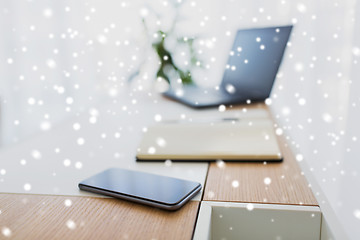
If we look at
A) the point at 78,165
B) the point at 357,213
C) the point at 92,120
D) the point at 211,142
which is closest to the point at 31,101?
the point at 92,120

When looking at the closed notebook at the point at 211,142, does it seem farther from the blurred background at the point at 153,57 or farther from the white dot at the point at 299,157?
the blurred background at the point at 153,57

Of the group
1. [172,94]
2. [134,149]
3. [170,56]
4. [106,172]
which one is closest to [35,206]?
[106,172]

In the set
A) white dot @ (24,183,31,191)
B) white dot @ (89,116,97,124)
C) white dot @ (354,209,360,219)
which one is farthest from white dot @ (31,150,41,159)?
white dot @ (354,209,360,219)

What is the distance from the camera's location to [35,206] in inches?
19.0

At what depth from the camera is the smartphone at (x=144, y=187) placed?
0.47 meters

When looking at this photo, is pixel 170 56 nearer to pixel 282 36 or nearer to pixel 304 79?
pixel 282 36

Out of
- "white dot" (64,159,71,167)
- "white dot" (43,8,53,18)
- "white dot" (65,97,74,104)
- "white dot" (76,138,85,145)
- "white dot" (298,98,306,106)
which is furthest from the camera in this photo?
"white dot" (65,97,74,104)

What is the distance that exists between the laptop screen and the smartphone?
65cm

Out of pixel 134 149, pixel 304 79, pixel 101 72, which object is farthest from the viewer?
pixel 101 72

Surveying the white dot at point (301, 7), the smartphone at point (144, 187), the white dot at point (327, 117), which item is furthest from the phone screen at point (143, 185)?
the white dot at point (301, 7)

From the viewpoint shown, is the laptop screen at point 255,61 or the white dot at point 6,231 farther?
Answer: the laptop screen at point 255,61

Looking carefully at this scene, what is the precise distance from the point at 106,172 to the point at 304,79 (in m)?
1.21

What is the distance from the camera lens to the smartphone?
1.53 feet

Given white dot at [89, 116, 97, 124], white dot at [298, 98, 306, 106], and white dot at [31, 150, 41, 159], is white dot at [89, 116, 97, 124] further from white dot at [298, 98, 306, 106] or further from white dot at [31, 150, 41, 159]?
white dot at [298, 98, 306, 106]
